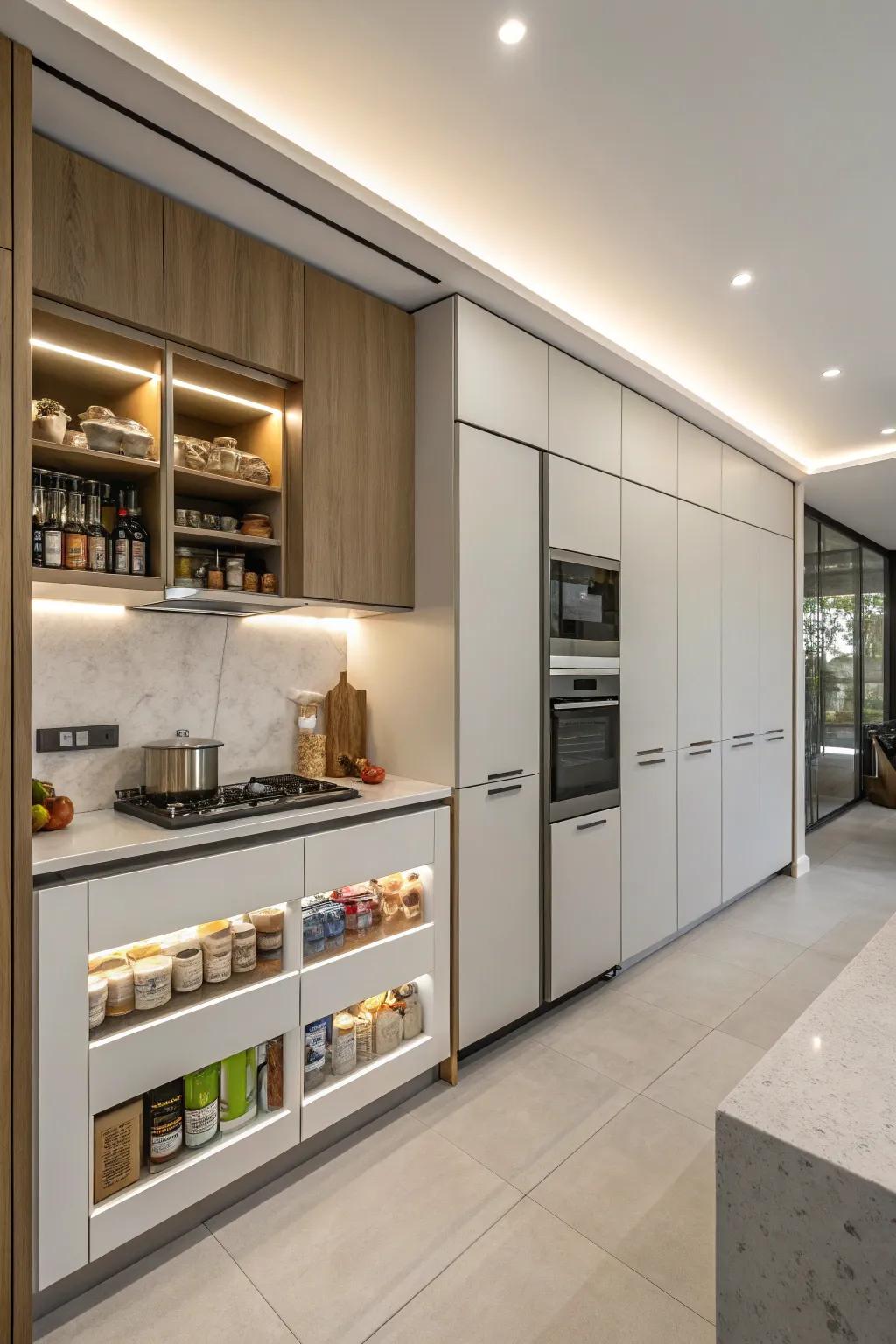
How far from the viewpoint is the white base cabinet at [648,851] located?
3.22 metres

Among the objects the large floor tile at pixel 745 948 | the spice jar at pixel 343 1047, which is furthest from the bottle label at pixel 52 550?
the large floor tile at pixel 745 948

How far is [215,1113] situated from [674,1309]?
3.82 feet

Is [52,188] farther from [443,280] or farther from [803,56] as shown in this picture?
[803,56]

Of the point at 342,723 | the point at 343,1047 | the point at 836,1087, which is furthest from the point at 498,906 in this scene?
the point at 836,1087

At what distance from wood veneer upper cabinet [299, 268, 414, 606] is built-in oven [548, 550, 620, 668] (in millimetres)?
628

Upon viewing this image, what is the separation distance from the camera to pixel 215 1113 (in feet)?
6.06

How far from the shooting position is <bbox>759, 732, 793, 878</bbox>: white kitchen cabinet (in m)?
4.42

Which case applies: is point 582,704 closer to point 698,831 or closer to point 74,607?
point 698,831

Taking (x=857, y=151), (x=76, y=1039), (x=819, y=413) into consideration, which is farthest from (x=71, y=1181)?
(x=819, y=413)

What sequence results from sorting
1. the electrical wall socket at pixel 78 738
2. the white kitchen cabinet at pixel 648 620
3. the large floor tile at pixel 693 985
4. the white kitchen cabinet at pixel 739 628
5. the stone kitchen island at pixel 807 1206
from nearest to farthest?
the stone kitchen island at pixel 807 1206
the electrical wall socket at pixel 78 738
the large floor tile at pixel 693 985
the white kitchen cabinet at pixel 648 620
the white kitchen cabinet at pixel 739 628

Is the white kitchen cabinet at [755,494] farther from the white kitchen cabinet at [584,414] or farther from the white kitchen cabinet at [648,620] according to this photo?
the white kitchen cabinet at [584,414]

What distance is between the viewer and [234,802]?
79.0 inches

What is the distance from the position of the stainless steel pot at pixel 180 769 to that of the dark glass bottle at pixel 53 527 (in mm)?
580

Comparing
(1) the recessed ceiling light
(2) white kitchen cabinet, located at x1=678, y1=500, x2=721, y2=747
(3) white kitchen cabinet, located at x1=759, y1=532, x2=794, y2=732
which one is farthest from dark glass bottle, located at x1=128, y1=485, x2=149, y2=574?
(3) white kitchen cabinet, located at x1=759, y1=532, x2=794, y2=732
